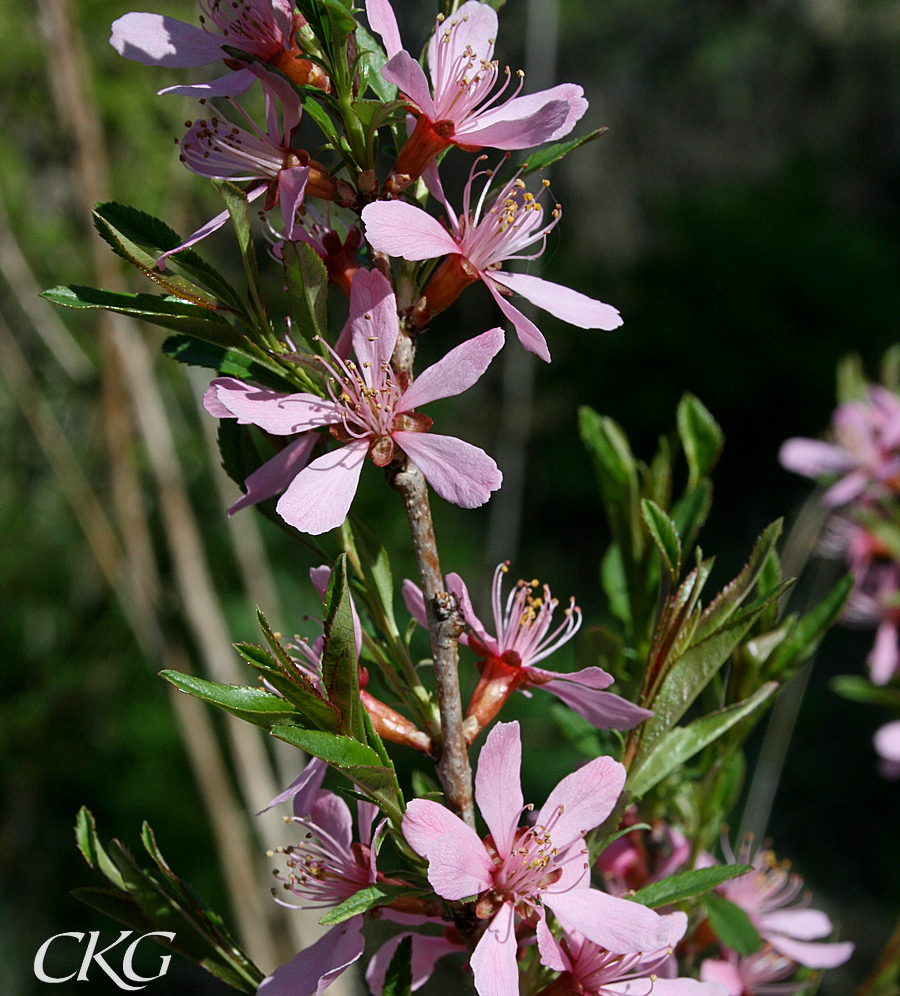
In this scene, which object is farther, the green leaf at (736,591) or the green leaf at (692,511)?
the green leaf at (692,511)

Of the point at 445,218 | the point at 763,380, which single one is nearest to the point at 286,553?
the point at 445,218

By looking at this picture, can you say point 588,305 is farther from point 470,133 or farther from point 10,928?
point 10,928

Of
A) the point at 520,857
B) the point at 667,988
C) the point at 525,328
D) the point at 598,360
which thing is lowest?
the point at 598,360

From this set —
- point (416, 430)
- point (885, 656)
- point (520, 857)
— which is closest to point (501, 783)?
point (520, 857)

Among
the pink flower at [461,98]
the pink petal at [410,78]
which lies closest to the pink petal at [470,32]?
the pink flower at [461,98]

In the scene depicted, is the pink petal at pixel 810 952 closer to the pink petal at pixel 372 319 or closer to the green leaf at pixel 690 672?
A: the green leaf at pixel 690 672

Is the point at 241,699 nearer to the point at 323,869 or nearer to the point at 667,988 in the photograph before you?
the point at 323,869

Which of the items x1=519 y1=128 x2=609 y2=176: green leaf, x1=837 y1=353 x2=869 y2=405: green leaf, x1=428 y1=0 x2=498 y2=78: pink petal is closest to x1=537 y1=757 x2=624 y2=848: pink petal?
x1=519 y1=128 x2=609 y2=176: green leaf
